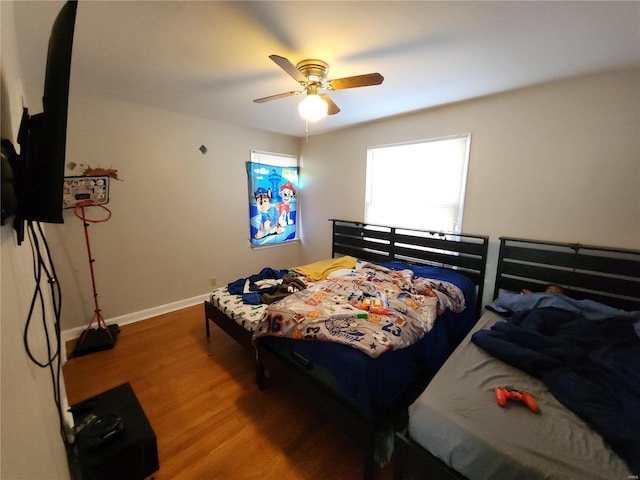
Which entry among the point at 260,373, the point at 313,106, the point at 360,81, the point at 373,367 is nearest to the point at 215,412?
the point at 260,373

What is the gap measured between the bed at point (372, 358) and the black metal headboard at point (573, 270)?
0.23 metres

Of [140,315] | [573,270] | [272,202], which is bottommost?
[140,315]

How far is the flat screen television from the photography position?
693 millimetres

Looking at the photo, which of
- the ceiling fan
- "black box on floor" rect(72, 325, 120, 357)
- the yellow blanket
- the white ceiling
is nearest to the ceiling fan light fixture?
the ceiling fan

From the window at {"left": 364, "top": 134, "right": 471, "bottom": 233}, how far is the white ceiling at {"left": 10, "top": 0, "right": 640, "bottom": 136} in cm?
65

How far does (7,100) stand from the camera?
32.6 inches

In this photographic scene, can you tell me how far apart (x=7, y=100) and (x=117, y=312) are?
2695 mm

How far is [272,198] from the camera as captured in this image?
4070mm

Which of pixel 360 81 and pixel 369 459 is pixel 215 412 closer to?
pixel 369 459

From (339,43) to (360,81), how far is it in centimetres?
26

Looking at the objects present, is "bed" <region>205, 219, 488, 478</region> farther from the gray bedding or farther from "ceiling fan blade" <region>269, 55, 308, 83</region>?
"ceiling fan blade" <region>269, 55, 308, 83</region>

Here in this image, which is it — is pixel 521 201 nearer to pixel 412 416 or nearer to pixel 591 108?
pixel 591 108

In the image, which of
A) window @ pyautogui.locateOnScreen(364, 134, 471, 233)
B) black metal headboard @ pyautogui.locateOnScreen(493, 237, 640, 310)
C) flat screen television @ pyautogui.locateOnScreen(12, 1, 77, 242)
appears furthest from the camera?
window @ pyautogui.locateOnScreen(364, 134, 471, 233)

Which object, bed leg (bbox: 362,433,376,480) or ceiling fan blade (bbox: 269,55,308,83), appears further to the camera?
ceiling fan blade (bbox: 269,55,308,83)
